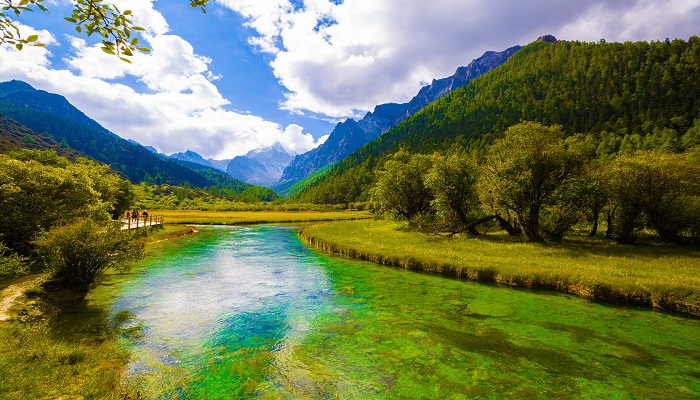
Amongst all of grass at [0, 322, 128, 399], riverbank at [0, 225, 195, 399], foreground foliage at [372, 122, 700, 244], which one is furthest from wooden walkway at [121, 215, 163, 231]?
foreground foliage at [372, 122, 700, 244]

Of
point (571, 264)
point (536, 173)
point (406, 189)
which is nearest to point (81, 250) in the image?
point (571, 264)

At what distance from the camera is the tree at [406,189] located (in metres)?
58.5

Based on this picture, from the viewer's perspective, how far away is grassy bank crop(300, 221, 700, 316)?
1975 centimetres

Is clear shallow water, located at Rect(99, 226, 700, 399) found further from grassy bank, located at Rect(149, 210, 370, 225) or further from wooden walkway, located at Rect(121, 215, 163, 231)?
grassy bank, located at Rect(149, 210, 370, 225)

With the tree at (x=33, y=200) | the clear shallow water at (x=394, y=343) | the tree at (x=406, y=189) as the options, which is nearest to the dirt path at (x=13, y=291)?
the tree at (x=33, y=200)

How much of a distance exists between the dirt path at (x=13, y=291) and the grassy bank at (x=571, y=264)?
90.1 ft

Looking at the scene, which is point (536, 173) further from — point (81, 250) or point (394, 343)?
point (81, 250)

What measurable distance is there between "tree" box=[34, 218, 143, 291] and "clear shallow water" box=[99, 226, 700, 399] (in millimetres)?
2729

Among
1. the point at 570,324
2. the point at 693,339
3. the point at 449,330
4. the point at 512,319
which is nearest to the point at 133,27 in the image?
the point at 449,330

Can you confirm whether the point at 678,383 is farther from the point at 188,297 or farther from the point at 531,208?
the point at 531,208

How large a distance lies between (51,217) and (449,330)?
3008cm

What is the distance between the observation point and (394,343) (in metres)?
14.4

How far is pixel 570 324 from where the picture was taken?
16578 millimetres

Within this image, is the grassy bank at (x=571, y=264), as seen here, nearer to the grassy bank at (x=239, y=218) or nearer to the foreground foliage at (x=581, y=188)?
the foreground foliage at (x=581, y=188)
